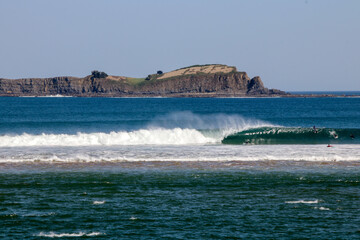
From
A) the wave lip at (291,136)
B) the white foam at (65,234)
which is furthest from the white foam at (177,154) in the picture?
the white foam at (65,234)

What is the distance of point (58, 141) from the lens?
4659 centimetres

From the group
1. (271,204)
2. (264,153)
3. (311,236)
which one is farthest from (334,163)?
(311,236)

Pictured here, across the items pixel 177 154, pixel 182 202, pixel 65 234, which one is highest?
pixel 177 154

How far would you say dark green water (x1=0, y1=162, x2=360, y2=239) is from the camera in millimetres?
16625

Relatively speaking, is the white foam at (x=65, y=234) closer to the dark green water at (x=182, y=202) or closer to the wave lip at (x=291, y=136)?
the dark green water at (x=182, y=202)

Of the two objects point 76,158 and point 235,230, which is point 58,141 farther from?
point 235,230

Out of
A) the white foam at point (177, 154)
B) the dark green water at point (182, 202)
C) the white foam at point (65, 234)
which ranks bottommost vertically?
the white foam at point (65, 234)

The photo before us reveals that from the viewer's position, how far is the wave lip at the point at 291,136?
5002 centimetres

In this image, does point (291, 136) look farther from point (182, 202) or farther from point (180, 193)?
point (182, 202)

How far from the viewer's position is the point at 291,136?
52.4m

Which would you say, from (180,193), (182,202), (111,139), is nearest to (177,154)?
(111,139)

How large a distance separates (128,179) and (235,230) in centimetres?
990

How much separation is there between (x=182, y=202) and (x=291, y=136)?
34.0 metres

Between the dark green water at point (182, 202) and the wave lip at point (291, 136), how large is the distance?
20526mm
